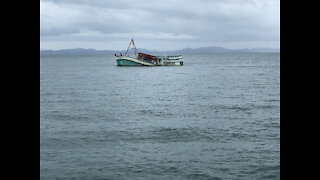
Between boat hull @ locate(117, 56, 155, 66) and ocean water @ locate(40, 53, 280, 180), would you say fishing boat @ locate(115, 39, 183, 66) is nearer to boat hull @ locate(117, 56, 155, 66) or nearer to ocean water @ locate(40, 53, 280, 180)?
boat hull @ locate(117, 56, 155, 66)

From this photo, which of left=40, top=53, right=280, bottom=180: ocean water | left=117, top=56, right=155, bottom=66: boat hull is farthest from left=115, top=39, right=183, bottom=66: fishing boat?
left=40, top=53, right=280, bottom=180: ocean water

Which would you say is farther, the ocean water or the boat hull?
the boat hull

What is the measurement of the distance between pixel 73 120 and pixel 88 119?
4.04 feet

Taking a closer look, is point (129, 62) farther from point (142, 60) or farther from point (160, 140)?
point (160, 140)

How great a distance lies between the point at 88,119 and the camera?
25.7 m

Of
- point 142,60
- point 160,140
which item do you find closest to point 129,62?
point 142,60

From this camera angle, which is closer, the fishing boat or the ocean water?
the ocean water

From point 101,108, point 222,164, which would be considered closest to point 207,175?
point 222,164

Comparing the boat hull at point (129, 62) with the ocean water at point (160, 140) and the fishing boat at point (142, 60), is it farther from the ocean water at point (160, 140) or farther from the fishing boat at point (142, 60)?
the ocean water at point (160, 140)

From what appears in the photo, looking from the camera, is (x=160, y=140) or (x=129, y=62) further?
(x=129, y=62)

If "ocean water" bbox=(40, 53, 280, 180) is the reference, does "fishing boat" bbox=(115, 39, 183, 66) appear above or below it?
above

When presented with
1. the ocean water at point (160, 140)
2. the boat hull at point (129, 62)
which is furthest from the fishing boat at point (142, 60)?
the ocean water at point (160, 140)
